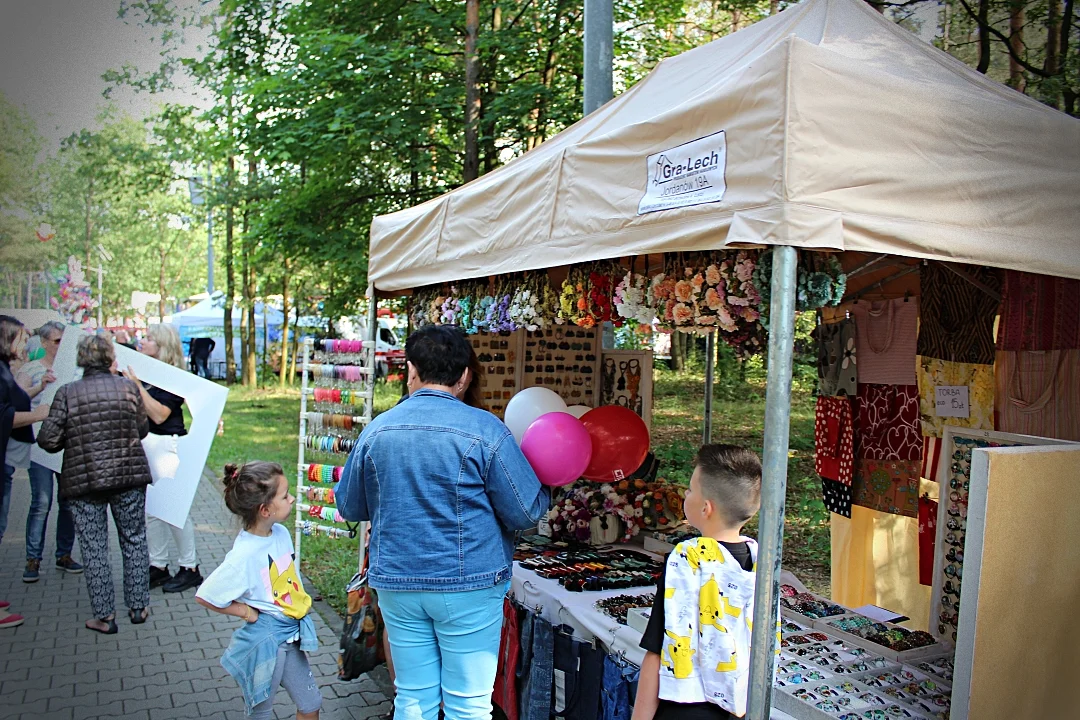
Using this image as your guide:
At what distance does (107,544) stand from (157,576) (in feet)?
3.81

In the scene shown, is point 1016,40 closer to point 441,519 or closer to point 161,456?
point 441,519

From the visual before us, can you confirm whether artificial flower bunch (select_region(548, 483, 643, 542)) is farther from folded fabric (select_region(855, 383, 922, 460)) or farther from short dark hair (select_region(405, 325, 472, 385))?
short dark hair (select_region(405, 325, 472, 385))

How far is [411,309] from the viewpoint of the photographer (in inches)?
200

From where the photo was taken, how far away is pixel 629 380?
5.24 m

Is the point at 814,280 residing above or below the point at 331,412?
above

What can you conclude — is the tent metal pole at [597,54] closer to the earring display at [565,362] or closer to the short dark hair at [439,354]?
the earring display at [565,362]

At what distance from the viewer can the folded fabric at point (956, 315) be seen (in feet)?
12.2

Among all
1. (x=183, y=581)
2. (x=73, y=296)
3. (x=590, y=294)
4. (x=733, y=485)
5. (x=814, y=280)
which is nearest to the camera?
(x=733, y=485)

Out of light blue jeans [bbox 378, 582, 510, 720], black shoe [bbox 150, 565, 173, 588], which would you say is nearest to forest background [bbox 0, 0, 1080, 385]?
black shoe [bbox 150, 565, 173, 588]

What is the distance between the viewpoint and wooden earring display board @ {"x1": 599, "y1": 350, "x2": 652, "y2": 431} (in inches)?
203

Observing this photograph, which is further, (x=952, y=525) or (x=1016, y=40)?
(x=1016, y=40)

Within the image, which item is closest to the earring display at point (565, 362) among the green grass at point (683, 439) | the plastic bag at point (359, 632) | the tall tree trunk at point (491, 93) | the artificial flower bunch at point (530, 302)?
the artificial flower bunch at point (530, 302)

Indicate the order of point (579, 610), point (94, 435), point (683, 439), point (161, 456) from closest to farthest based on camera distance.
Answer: point (579, 610)
point (94, 435)
point (161, 456)
point (683, 439)

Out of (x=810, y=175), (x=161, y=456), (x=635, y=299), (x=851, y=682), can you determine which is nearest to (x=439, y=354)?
(x=635, y=299)
